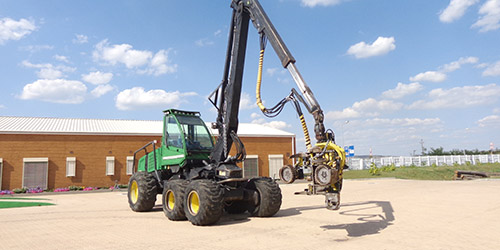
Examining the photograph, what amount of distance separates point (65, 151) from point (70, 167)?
4.28ft

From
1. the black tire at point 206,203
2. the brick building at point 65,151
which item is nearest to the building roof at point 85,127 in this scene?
the brick building at point 65,151

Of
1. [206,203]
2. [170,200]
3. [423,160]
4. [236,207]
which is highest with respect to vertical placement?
[423,160]

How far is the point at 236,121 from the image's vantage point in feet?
35.2

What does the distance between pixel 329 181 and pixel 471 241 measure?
2975 millimetres

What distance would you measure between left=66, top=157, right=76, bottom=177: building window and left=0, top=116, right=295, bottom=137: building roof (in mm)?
2110

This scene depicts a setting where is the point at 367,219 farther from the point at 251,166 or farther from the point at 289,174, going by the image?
the point at 251,166

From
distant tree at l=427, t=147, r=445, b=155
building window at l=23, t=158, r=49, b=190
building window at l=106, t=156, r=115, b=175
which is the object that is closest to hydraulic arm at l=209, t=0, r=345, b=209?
building window at l=106, t=156, r=115, b=175

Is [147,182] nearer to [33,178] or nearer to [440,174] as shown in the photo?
[33,178]

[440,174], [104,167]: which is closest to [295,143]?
[440,174]

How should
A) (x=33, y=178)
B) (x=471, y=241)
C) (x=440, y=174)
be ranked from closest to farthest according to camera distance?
(x=471, y=241)
(x=33, y=178)
(x=440, y=174)

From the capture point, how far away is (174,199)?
31.6ft

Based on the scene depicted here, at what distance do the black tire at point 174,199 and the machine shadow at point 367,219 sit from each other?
12.8ft

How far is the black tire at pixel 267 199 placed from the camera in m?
9.88

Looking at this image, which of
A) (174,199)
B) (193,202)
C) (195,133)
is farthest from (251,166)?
(193,202)
